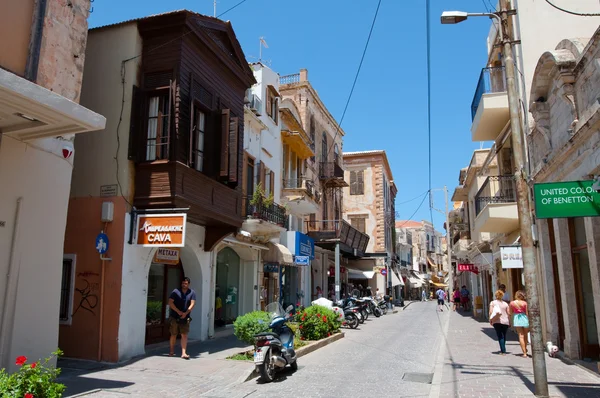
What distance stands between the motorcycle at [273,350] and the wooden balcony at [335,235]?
16556 mm

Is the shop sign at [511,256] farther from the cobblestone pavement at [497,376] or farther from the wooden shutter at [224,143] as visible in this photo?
the wooden shutter at [224,143]

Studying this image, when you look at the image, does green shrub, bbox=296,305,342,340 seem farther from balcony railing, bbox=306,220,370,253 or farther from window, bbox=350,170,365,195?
window, bbox=350,170,365,195

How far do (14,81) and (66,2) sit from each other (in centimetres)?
338

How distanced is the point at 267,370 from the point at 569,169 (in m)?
7.35

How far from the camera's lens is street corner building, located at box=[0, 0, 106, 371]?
7151 mm

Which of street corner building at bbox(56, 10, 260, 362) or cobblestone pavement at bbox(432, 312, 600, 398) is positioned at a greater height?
street corner building at bbox(56, 10, 260, 362)

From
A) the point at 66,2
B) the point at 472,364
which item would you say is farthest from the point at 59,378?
the point at 472,364

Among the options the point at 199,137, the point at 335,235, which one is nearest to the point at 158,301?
the point at 199,137

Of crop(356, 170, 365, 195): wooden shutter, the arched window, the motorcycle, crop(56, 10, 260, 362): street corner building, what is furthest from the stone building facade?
crop(356, 170, 365, 195): wooden shutter

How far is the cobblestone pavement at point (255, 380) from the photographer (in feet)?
25.2

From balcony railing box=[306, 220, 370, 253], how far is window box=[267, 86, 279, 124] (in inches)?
319

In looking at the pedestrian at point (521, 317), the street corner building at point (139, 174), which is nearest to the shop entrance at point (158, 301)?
the street corner building at point (139, 174)

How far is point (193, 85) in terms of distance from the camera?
471 inches

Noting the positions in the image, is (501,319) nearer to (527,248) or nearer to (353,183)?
(527,248)
